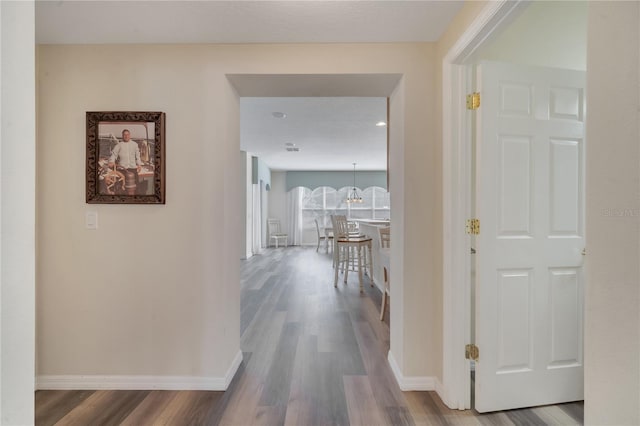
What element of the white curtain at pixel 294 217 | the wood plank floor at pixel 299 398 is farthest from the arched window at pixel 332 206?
the wood plank floor at pixel 299 398

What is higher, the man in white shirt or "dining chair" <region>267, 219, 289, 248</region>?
the man in white shirt

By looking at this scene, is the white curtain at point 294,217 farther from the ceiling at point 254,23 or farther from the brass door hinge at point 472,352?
the brass door hinge at point 472,352

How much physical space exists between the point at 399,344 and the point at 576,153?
160cm

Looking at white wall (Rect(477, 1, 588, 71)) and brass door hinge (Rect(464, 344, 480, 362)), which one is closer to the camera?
brass door hinge (Rect(464, 344, 480, 362))

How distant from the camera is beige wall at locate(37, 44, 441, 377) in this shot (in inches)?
73.1

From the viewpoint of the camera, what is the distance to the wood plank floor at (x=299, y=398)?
158 centimetres

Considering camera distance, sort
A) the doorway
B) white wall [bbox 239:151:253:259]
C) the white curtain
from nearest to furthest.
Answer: the doorway → white wall [bbox 239:151:253:259] → the white curtain

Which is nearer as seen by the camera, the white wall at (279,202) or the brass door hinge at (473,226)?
the brass door hinge at (473,226)

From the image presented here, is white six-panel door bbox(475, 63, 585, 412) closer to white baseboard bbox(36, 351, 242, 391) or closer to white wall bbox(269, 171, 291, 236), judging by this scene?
white baseboard bbox(36, 351, 242, 391)

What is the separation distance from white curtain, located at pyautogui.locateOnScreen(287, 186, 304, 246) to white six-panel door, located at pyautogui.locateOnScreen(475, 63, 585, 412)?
831 cm

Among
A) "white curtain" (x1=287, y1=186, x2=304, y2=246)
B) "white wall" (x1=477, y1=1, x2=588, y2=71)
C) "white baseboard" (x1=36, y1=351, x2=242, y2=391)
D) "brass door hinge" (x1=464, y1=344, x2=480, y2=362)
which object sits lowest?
"white baseboard" (x1=36, y1=351, x2=242, y2=391)
